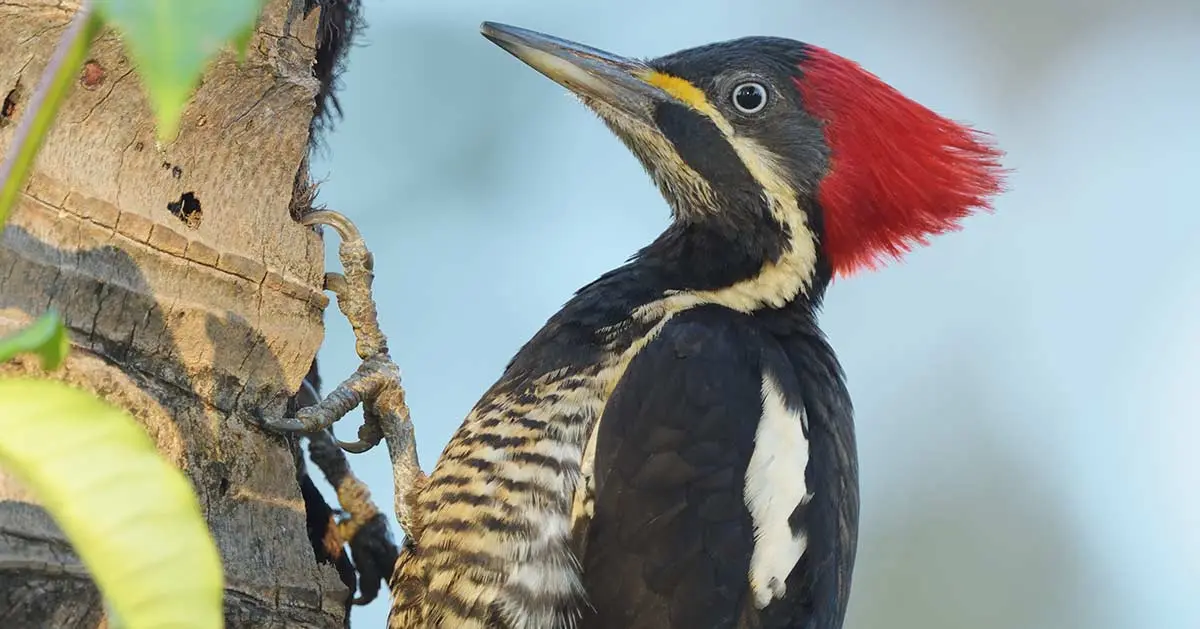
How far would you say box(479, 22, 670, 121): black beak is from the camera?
2.88 m

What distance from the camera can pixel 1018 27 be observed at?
708 cm

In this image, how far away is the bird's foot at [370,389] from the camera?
2820 millimetres

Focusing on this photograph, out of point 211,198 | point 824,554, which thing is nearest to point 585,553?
point 824,554

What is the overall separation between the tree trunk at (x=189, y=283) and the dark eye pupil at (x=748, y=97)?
3.63 ft

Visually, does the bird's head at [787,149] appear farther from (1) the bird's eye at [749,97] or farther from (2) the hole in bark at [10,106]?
(2) the hole in bark at [10,106]

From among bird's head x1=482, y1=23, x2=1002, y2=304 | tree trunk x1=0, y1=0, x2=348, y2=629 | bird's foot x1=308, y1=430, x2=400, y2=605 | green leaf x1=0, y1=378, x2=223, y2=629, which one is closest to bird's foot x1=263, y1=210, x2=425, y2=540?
bird's foot x1=308, y1=430, x2=400, y2=605

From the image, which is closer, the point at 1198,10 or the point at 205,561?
the point at 205,561

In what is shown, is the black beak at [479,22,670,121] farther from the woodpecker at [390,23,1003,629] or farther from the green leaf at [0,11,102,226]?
the green leaf at [0,11,102,226]

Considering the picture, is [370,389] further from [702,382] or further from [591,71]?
[591,71]

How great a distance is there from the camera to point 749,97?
303 centimetres

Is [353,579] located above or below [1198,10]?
below

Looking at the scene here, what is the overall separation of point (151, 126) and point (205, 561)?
4.04 ft

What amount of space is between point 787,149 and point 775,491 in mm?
829

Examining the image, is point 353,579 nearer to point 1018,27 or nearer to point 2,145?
point 2,145
